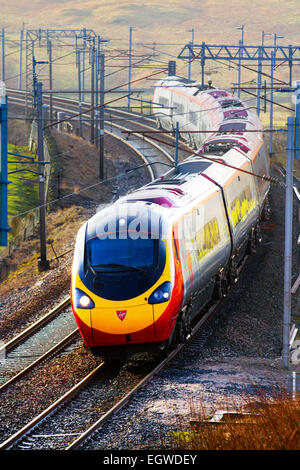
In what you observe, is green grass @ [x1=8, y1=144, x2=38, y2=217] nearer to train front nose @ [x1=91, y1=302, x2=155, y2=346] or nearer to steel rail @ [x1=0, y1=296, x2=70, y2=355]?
steel rail @ [x1=0, y1=296, x2=70, y2=355]

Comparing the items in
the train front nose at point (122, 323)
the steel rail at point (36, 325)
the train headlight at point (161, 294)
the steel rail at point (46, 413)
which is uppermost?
the train headlight at point (161, 294)

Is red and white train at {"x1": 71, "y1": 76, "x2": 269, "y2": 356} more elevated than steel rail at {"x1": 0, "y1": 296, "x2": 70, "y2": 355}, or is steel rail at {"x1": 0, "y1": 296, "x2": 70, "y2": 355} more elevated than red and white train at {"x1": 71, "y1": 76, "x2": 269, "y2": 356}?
red and white train at {"x1": 71, "y1": 76, "x2": 269, "y2": 356}

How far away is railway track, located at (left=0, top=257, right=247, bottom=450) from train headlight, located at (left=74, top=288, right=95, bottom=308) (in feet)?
5.25

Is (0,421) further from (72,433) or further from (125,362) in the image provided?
(125,362)

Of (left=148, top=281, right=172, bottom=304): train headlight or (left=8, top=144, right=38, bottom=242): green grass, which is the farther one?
(left=8, top=144, right=38, bottom=242): green grass

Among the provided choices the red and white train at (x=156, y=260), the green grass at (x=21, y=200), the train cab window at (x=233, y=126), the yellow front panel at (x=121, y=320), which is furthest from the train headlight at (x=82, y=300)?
the green grass at (x=21, y=200)

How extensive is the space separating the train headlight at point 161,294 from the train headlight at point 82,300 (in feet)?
4.25

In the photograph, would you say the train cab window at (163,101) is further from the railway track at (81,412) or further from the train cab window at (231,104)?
the railway track at (81,412)

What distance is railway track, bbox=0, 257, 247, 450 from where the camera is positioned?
1448 cm

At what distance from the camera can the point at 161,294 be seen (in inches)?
680

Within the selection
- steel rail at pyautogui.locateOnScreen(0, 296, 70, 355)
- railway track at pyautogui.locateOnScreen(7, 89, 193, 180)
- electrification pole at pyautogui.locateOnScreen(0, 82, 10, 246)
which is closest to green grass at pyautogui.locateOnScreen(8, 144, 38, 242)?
railway track at pyautogui.locateOnScreen(7, 89, 193, 180)

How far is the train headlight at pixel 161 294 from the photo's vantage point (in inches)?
678

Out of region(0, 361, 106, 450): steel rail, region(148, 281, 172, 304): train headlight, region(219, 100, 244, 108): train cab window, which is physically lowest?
region(0, 361, 106, 450): steel rail

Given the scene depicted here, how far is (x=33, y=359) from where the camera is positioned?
20.1m
